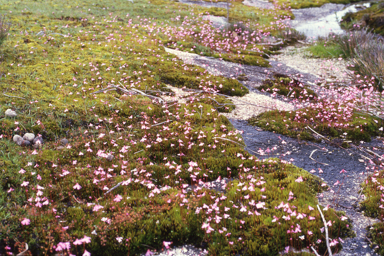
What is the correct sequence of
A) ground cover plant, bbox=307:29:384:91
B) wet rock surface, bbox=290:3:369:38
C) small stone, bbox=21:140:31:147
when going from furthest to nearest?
wet rock surface, bbox=290:3:369:38
ground cover plant, bbox=307:29:384:91
small stone, bbox=21:140:31:147

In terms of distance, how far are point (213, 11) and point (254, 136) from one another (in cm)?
2268

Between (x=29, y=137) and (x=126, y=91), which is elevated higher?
(x=126, y=91)

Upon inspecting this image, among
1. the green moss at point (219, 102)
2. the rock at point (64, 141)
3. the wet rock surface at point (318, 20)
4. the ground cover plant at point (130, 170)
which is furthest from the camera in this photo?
the wet rock surface at point (318, 20)

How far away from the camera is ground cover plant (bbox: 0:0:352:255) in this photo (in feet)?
14.8

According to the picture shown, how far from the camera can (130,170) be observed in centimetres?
602

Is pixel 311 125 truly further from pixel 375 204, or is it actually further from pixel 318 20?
pixel 318 20

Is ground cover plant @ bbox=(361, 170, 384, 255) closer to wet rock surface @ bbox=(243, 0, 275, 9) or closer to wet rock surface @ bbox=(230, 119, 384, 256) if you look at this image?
wet rock surface @ bbox=(230, 119, 384, 256)

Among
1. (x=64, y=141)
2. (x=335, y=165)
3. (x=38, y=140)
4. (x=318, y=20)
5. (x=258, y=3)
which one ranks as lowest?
(x=335, y=165)

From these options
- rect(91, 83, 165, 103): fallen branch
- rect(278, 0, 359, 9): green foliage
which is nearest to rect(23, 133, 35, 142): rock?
rect(91, 83, 165, 103): fallen branch

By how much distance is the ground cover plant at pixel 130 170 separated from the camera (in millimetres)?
4500

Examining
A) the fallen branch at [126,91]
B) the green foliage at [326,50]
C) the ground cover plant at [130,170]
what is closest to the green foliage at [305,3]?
the green foliage at [326,50]

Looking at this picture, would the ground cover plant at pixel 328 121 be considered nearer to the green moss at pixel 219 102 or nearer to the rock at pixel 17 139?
the green moss at pixel 219 102

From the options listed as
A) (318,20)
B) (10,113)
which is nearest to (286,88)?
(10,113)

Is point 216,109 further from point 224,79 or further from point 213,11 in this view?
point 213,11
